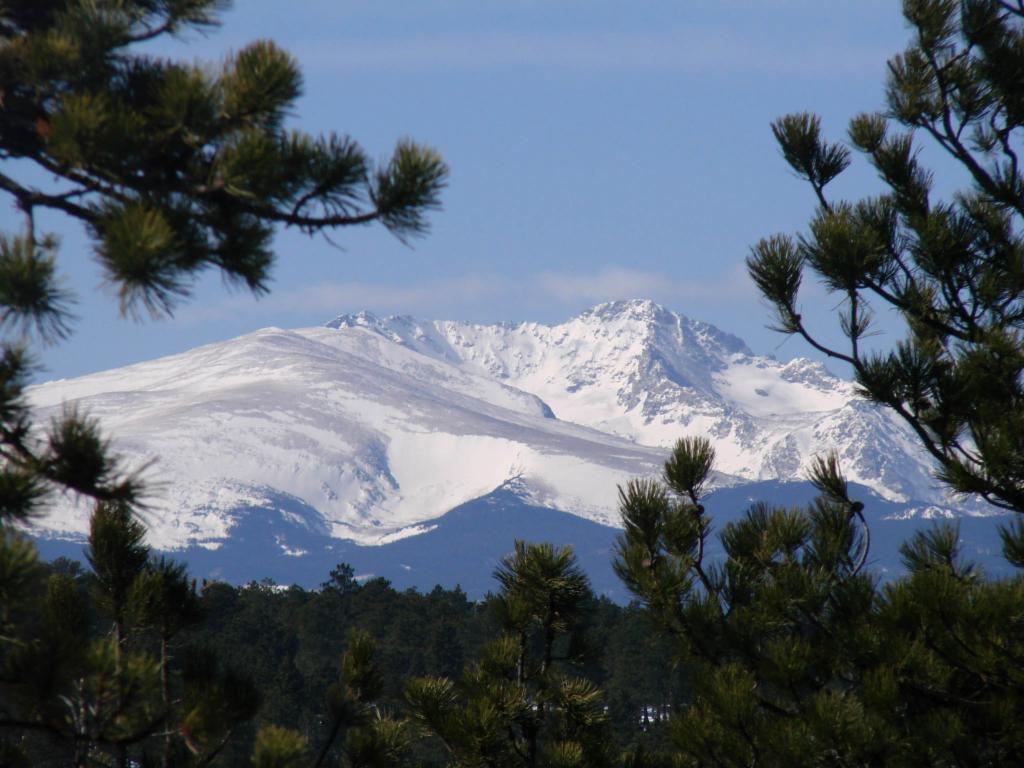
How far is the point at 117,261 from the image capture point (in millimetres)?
4652

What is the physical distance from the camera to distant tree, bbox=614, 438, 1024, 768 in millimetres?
7508

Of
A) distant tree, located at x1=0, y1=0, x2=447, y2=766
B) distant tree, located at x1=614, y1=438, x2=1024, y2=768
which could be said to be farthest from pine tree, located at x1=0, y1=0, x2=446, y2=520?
distant tree, located at x1=614, y1=438, x2=1024, y2=768

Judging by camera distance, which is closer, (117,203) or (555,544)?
(117,203)

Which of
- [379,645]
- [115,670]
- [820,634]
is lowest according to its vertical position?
[379,645]

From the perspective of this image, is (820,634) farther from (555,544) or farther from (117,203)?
(117,203)

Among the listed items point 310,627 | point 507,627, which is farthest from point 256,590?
point 507,627

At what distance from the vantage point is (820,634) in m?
8.31

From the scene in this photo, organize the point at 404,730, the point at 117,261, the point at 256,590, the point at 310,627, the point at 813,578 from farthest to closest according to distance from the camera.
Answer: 1. the point at 256,590
2. the point at 310,627
3. the point at 813,578
4. the point at 404,730
5. the point at 117,261

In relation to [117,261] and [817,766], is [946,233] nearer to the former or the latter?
[817,766]

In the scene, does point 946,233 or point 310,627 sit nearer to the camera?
point 946,233

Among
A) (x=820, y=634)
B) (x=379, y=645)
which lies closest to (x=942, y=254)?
(x=820, y=634)

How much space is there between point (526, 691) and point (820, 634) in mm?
2112

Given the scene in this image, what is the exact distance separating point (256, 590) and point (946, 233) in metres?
92.4

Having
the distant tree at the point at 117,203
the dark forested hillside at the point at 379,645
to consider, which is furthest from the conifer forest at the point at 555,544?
the dark forested hillside at the point at 379,645
